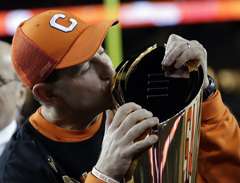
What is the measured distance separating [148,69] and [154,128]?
0.76 feet

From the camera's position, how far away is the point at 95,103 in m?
1.13

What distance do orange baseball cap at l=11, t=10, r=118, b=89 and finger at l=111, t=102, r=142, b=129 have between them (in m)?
0.27

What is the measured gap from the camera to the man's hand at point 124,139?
800 mm

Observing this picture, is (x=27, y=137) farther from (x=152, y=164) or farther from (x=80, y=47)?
(x=152, y=164)

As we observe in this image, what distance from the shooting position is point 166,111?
85 cm

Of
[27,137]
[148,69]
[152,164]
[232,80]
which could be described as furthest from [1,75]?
[232,80]

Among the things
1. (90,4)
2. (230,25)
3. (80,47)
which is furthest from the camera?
(230,25)

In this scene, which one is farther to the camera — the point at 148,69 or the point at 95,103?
the point at 95,103

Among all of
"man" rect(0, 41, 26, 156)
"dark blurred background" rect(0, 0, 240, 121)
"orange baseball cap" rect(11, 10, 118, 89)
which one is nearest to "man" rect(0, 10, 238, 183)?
"orange baseball cap" rect(11, 10, 118, 89)

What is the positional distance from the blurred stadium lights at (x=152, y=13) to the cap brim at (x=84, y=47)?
14.3 feet

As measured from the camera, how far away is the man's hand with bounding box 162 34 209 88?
3.17ft

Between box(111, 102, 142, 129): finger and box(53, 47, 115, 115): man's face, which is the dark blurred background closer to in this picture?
box(53, 47, 115, 115): man's face

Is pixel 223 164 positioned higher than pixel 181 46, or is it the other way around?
pixel 181 46

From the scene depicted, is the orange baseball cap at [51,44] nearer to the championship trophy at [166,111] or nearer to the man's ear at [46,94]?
the man's ear at [46,94]
